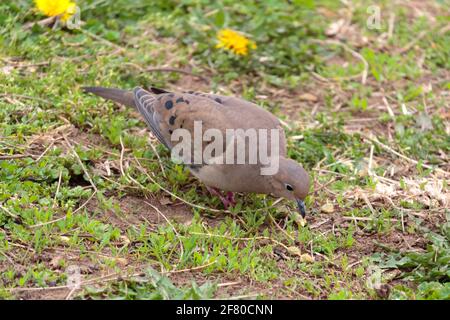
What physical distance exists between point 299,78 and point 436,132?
135cm

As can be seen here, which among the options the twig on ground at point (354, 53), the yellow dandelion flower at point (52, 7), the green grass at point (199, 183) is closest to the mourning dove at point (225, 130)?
the green grass at point (199, 183)

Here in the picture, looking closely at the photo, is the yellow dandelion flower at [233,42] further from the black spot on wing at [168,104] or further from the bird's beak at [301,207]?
the bird's beak at [301,207]

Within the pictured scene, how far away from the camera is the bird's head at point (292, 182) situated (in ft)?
16.3

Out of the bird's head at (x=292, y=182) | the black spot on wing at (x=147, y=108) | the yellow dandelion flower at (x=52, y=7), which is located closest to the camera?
the bird's head at (x=292, y=182)

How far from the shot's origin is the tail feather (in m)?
5.89

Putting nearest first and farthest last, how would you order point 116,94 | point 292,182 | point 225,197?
point 292,182, point 225,197, point 116,94

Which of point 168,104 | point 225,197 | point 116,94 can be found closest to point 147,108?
point 168,104

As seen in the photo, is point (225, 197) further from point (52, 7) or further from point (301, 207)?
point (52, 7)

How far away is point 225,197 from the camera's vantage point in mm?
5398

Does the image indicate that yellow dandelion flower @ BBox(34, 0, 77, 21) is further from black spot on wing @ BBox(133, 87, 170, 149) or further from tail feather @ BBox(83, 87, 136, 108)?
black spot on wing @ BBox(133, 87, 170, 149)

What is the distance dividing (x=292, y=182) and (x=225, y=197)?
614mm

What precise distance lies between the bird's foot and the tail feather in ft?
3.31

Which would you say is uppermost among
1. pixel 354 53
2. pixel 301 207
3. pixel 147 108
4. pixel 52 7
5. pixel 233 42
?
pixel 52 7

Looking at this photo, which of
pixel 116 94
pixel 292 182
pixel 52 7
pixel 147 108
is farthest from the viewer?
pixel 52 7
